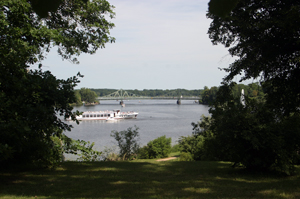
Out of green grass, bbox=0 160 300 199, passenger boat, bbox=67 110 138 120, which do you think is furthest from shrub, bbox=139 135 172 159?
passenger boat, bbox=67 110 138 120

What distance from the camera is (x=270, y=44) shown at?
8273 millimetres

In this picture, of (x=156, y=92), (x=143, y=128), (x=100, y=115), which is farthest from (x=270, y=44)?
(x=156, y=92)

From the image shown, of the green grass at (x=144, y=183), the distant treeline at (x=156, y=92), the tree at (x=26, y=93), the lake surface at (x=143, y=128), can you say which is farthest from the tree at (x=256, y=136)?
the distant treeline at (x=156, y=92)

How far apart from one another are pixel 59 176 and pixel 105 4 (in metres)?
6.02

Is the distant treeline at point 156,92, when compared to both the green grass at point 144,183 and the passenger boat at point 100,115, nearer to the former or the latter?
the passenger boat at point 100,115

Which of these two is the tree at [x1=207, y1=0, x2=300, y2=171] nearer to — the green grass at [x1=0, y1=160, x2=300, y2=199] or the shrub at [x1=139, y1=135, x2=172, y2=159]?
the green grass at [x1=0, y1=160, x2=300, y2=199]

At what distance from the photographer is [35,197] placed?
586cm

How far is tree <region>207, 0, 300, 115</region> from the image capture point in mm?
7918

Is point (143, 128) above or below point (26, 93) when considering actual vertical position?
below

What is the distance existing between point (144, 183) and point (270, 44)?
5.11m

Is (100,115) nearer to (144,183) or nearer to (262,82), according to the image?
(262,82)

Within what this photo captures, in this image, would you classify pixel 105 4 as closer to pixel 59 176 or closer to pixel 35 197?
pixel 59 176

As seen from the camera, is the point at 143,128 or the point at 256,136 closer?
the point at 256,136

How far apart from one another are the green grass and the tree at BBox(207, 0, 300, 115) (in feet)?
8.90
